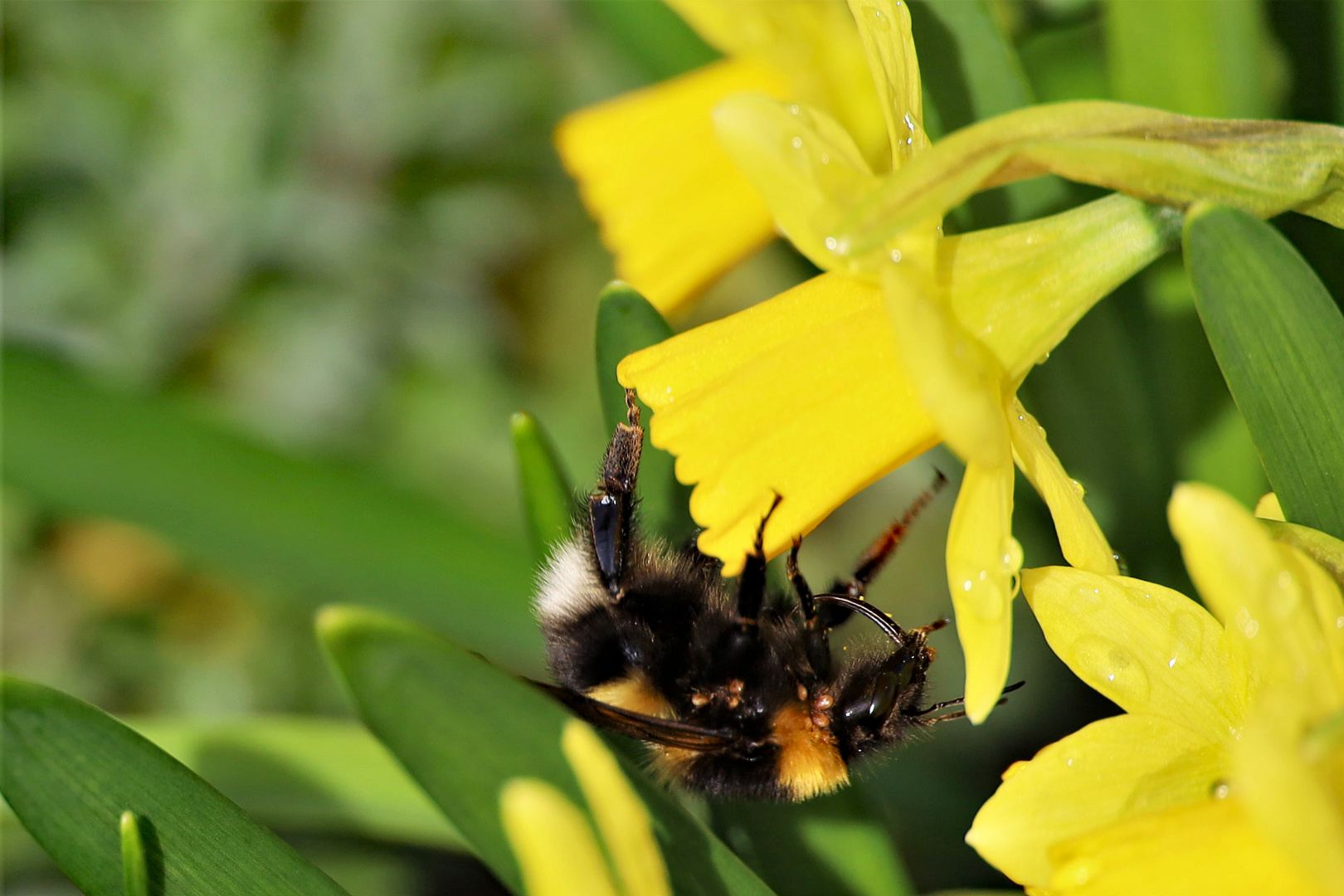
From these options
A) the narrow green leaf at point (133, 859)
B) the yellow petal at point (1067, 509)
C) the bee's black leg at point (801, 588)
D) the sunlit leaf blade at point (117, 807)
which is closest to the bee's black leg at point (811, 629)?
the bee's black leg at point (801, 588)

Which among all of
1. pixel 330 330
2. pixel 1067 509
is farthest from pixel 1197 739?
pixel 330 330

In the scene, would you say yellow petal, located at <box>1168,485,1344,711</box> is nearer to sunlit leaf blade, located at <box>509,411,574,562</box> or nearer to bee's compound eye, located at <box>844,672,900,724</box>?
bee's compound eye, located at <box>844,672,900,724</box>

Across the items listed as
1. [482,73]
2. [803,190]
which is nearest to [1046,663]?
[803,190]

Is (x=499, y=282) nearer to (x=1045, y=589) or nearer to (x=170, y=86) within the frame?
(x=170, y=86)

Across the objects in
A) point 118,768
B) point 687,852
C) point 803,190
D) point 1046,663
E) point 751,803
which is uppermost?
point 803,190

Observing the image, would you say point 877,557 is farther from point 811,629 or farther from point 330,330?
point 330,330
